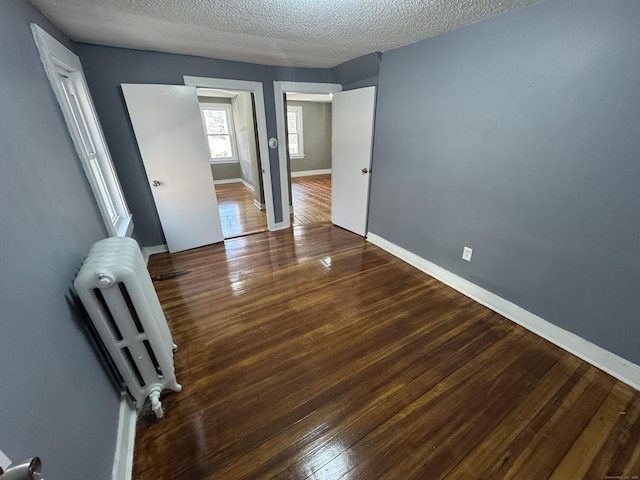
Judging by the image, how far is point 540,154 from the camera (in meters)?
1.67

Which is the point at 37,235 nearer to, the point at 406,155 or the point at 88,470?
the point at 88,470

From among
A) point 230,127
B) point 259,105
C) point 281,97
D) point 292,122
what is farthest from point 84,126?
point 292,122

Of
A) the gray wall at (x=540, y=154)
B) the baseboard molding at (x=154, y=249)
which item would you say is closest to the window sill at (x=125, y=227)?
the baseboard molding at (x=154, y=249)

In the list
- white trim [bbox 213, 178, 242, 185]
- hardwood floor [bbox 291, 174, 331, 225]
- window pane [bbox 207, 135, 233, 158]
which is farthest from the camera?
white trim [bbox 213, 178, 242, 185]

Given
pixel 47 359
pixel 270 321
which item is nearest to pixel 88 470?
pixel 47 359

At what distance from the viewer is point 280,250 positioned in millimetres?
3178

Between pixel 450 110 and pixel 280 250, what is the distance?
7.52ft

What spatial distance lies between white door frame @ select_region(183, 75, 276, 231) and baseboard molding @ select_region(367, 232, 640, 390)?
6.80 ft

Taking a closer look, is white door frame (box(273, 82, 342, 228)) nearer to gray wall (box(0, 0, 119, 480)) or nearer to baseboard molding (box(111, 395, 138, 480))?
gray wall (box(0, 0, 119, 480))

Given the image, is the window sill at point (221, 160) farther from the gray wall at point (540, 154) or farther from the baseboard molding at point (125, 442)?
the baseboard molding at point (125, 442)

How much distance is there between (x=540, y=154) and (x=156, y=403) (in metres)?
2.76

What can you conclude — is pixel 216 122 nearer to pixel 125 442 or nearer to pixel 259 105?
pixel 259 105

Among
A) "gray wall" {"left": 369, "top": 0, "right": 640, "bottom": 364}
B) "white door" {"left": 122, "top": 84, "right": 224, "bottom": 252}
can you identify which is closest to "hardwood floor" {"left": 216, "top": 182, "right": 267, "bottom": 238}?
"white door" {"left": 122, "top": 84, "right": 224, "bottom": 252}

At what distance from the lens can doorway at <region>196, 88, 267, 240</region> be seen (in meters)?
4.41
